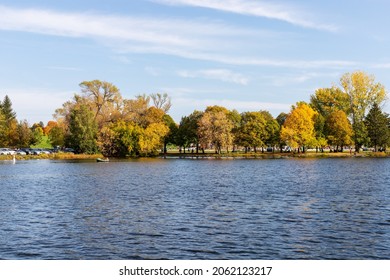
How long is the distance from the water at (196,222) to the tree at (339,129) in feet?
320

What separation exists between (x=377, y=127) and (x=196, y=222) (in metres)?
133

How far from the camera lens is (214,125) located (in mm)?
149750

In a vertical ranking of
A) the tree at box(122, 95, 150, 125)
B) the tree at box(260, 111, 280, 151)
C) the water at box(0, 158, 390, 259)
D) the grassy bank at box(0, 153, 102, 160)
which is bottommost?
the water at box(0, 158, 390, 259)

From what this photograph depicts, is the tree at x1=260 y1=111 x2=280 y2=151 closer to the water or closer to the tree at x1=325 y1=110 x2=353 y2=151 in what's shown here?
the tree at x1=325 y1=110 x2=353 y2=151

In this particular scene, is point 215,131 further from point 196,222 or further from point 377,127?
point 196,222

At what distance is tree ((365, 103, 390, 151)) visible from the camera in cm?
15412

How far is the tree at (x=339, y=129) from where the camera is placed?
154250 mm

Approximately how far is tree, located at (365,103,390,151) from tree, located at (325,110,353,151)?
6416 mm

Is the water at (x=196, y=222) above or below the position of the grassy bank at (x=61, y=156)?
below

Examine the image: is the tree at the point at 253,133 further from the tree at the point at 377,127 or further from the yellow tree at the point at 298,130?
the tree at the point at 377,127

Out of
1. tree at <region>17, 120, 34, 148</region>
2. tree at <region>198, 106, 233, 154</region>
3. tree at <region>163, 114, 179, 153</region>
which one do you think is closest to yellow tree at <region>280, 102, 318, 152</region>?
tree at <region>198, 106, 233, 154</region>

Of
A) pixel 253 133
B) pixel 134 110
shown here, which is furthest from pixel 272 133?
pixel 134 110

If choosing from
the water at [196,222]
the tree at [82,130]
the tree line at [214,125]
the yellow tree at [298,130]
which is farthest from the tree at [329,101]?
the water at [196,222]
